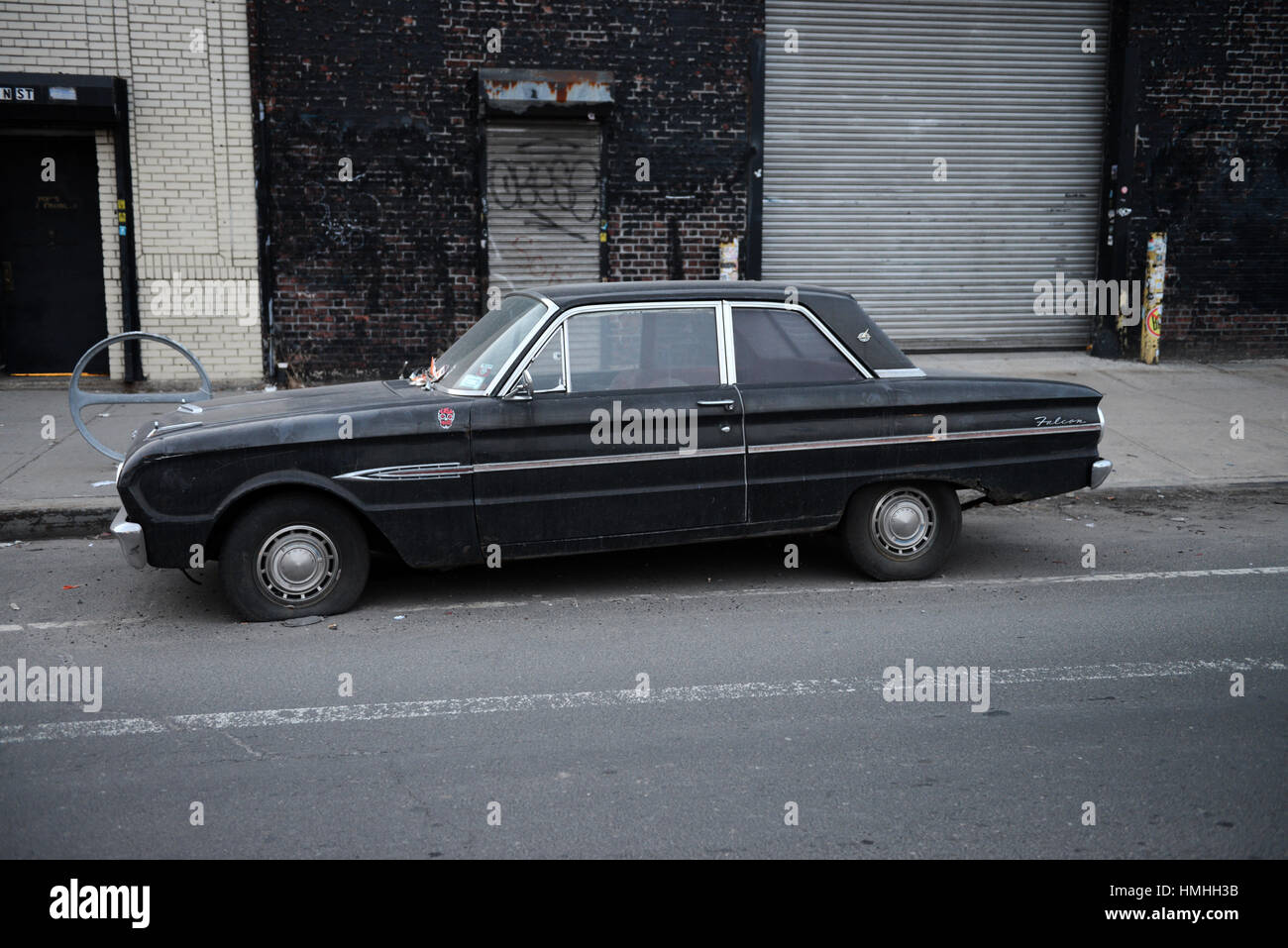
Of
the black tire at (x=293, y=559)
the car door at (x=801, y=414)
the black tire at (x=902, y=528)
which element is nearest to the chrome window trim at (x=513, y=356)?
the black tire at (x=293, y=559)

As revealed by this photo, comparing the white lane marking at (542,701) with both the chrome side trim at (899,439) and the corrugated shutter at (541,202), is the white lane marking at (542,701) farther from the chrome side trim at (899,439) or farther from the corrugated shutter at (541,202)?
the corrugated shutter at (541,202)

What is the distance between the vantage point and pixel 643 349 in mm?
6301

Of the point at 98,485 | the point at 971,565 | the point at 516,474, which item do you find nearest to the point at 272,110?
the point at 98,485

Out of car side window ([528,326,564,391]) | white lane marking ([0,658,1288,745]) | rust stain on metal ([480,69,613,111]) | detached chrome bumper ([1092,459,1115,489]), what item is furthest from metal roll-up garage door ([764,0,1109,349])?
white lane marking ([0,658,1288,745])

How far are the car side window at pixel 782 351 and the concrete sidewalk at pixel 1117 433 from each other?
3.55 m

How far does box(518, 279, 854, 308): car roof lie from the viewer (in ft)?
20.7

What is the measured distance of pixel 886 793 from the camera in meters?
4.05

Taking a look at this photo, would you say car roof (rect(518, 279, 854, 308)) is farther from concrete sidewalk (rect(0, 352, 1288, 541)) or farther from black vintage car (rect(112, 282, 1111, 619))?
concrete sidewalk (rect(0, 352, 1288, 541))

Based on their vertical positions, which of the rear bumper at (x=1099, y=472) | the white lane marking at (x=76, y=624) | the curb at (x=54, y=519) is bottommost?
the white lane marking at (x=76, y=624)

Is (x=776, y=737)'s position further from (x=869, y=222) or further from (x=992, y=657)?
(x=869, y=222)

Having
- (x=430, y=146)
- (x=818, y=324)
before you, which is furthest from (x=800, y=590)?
(x=430, y=146)

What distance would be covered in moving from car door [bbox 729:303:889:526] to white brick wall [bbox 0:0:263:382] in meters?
7.81

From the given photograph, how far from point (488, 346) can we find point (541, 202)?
7.02 metres

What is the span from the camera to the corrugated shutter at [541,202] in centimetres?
1284
